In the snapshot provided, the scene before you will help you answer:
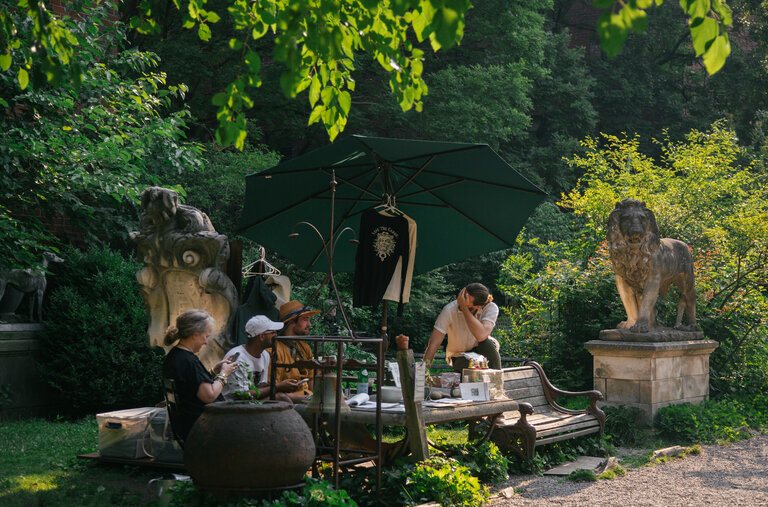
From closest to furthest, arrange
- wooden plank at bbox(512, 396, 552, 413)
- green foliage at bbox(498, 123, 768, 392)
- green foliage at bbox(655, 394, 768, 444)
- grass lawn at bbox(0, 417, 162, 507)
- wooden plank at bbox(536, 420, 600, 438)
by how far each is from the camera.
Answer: grass lawn at bbox(0, 417, 162, 507) → wooden plank at bbox(536, 420, 600, 438) → wooden plank at bbox(512, 396, 552, 413) → green foliage at bbox(655, 394, 768, 444) → green foliage at bbox(498, 123, 768, 392)

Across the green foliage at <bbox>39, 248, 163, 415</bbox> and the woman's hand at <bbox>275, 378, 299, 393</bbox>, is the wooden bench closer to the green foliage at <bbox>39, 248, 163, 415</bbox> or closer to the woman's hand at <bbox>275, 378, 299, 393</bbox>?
the woman's hand at <bbox>275, 378, 299, 393</bbox>

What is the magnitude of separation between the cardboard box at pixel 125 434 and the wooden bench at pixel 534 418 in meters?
3.05

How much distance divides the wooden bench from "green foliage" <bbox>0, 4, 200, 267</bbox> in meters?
5.62

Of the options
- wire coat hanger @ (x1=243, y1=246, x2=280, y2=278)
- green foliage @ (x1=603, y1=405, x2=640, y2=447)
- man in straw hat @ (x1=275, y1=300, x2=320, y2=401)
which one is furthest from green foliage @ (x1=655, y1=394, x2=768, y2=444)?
wire coat hanger @ (x1=243, y1=246, x2=280, y2=278)

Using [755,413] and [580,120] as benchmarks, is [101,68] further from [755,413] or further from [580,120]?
[580,120]

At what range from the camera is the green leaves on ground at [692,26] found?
3049mm

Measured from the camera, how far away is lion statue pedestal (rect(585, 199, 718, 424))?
410 inches

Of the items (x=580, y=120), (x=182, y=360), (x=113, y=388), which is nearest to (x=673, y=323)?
(x=113, y=388)

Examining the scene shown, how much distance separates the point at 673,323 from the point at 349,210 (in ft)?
21.1

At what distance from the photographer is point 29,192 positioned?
11023mm

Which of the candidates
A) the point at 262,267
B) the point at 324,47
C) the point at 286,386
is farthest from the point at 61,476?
the point at 324,47

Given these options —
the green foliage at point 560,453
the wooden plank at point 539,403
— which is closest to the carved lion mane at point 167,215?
the green foliage at point 560,453

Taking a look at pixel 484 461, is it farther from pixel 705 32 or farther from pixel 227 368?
pixel 705 32

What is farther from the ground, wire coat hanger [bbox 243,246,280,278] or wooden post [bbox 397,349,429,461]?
wire coat hanger [bbox 243,246,280,278]
